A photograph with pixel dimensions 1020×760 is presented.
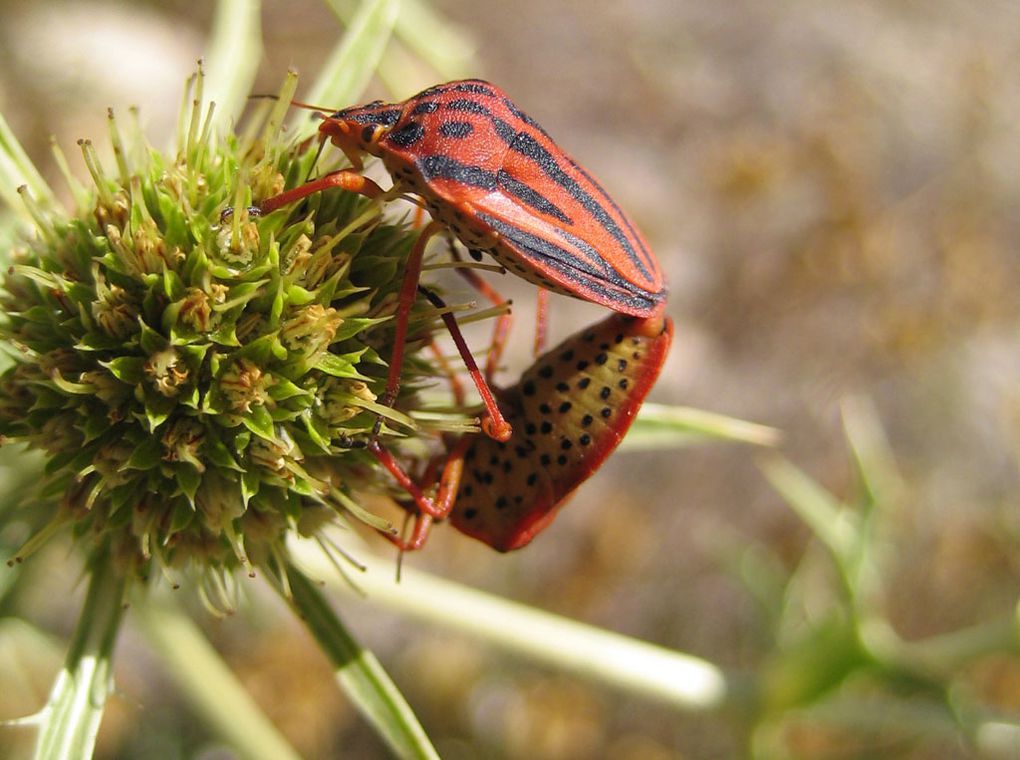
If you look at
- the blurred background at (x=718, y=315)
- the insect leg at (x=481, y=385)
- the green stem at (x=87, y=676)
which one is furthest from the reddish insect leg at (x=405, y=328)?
the blurred background at (x=718, y=315)

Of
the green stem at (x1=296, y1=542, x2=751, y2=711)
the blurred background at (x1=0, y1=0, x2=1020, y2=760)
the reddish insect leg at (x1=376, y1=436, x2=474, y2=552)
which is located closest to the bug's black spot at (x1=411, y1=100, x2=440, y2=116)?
the reddish insect leg at (x1=376, y1=436, x2=474, y2=552)

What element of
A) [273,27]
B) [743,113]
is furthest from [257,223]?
[743,113]

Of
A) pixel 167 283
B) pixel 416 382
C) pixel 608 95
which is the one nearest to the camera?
pixel 167 283

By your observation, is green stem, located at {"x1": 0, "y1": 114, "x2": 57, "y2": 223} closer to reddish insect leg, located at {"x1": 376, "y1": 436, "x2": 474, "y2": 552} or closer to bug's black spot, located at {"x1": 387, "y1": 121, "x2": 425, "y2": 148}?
bug's black spot, located at {"x1": 387, "y1": 121, "x2": 425, "y2": 148}

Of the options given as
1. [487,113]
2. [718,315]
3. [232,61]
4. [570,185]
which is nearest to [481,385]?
[570,185]

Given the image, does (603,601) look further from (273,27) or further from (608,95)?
(273,27)

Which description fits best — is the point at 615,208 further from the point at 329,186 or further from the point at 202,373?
the point at 202,373

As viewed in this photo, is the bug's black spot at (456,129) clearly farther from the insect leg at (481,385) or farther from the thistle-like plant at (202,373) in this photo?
the insect leg at (481,385)
